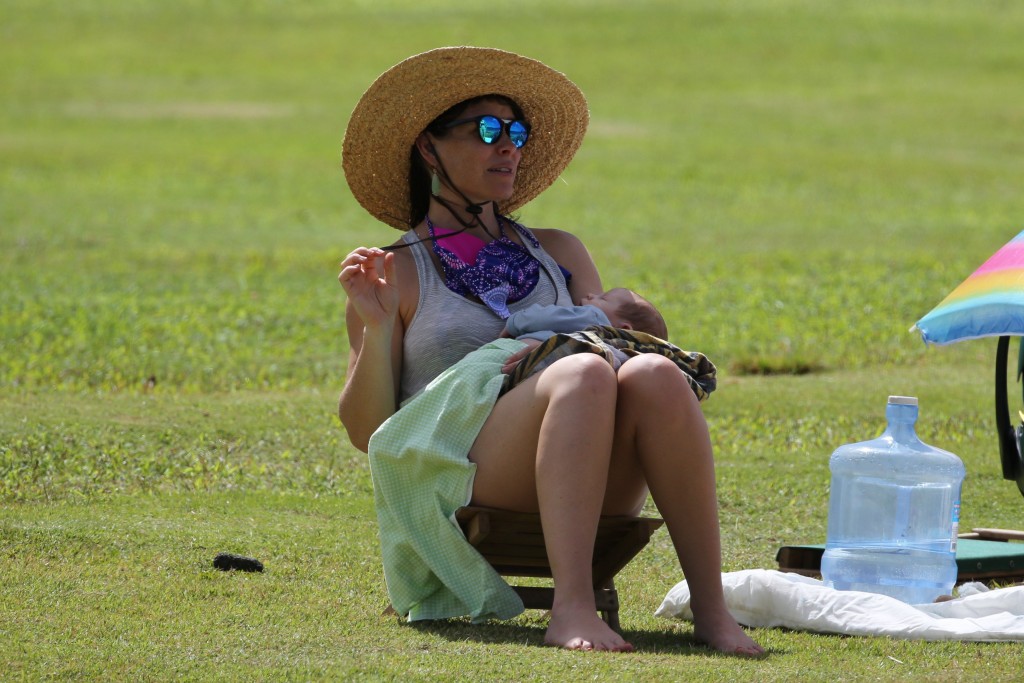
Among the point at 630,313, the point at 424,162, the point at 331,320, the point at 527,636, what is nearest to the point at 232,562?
the point at 527,636

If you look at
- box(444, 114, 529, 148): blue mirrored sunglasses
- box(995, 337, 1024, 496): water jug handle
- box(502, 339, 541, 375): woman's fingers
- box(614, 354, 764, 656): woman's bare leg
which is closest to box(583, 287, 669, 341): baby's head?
box(502, 339, 541, 375): woman's fingers

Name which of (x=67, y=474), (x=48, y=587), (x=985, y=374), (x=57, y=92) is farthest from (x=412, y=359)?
(x=57, y=92)

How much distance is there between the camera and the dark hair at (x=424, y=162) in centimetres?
545

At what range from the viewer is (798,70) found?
39.3 metres

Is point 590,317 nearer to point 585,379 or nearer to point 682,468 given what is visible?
point 585,379

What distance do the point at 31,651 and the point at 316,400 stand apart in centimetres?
508

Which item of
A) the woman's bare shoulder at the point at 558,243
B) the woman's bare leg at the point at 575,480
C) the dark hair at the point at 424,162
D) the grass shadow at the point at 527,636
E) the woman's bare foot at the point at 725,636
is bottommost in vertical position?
the grass shadow at the point at 527,636

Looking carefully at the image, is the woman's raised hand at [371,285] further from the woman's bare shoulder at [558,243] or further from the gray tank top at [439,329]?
the woman's bare shoulder at [558,243]

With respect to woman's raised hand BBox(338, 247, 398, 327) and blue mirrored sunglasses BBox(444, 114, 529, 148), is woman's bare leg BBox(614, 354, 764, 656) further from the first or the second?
blue mirrored sunglasses BBox(444, 114, 529, 148)

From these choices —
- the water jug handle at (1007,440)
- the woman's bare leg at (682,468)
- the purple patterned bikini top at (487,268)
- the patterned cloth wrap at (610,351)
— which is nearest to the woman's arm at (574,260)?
the purple patterned bikini top at (487,268)

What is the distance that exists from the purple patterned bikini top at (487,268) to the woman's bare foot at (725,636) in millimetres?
1216

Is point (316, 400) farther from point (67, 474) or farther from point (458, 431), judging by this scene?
point (458, 431)

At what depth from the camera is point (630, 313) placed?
5090mm

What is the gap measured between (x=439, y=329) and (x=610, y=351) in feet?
2.16
